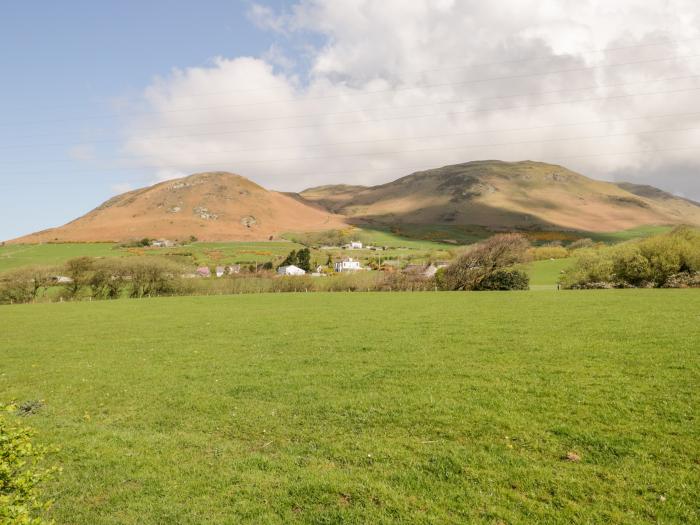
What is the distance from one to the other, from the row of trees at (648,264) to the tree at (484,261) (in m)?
9.18

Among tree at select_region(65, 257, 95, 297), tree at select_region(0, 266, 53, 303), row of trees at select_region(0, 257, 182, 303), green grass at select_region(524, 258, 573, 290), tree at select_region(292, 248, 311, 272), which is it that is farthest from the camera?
tree at select_region(292, 248, 311, 272)

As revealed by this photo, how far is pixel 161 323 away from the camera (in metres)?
33.5

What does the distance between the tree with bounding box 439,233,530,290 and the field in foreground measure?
4335cm

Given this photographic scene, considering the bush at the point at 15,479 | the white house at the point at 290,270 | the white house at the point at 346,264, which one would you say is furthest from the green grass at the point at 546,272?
the bush at the point at 15,479

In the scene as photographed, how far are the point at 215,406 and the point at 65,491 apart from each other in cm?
482

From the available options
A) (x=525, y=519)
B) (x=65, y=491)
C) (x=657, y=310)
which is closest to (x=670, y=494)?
(x=525, y=519)

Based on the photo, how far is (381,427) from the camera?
416 inches

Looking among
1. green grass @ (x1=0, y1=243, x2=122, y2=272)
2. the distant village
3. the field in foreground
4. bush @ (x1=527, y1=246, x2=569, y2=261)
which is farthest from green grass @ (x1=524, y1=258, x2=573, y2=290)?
green grass @ (x1=0, y1=243, x2=122, y2=272)

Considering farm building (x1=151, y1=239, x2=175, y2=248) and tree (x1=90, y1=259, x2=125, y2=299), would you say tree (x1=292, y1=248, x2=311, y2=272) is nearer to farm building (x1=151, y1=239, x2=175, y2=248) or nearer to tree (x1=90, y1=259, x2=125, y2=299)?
tree (x1=90, y1=259, x2=125, y2=299)

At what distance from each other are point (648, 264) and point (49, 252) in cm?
14420

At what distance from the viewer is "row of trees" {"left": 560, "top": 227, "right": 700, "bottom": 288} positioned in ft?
175

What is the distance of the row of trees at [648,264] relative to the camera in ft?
175

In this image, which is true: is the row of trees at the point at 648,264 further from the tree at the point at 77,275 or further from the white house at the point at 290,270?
the tree at the point at 77,275

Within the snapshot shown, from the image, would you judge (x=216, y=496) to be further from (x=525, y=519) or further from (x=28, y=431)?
(x=525, y=519)
